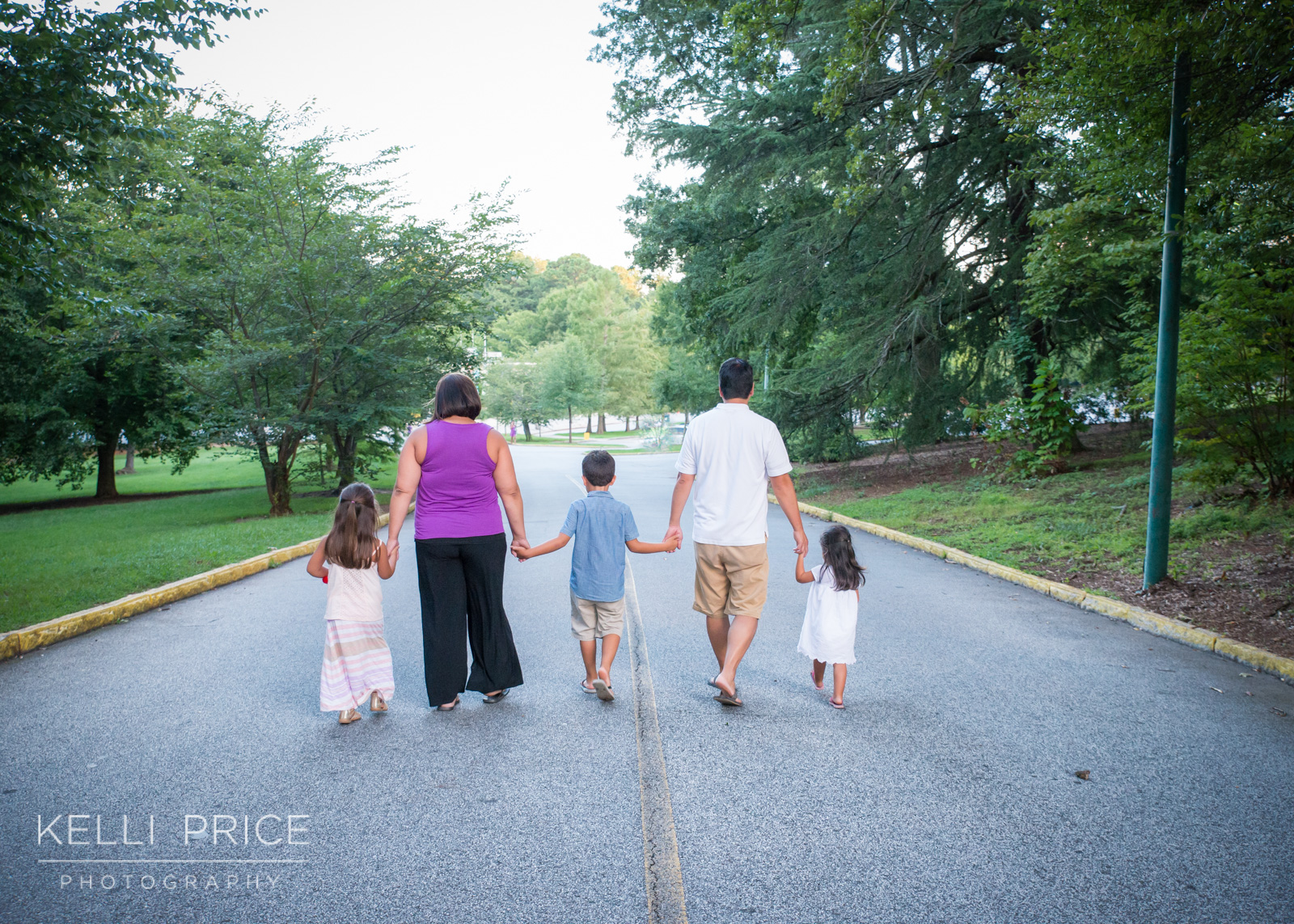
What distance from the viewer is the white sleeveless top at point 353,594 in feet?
14.9

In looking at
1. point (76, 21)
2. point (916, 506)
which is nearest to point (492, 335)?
point (916, 506)

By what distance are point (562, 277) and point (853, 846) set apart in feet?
398

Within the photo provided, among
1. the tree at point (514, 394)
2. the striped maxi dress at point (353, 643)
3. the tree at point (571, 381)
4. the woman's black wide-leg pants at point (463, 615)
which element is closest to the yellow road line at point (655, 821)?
the woman's black wide-leg pants at point (463, 615)

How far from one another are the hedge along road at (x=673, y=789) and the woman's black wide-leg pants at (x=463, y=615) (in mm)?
197

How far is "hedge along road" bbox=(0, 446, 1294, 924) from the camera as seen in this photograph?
2.87 meters

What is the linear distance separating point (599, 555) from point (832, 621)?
1.47m

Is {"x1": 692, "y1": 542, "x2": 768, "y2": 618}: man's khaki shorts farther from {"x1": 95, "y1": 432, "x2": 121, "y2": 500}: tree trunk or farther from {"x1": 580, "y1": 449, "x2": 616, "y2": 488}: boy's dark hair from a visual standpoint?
{"x1": 95, "y1": 432, "x2": 121, "y2": 500}: tree trunk

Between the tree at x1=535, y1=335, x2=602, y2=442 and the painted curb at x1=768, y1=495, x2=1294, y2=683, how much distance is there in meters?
51.2

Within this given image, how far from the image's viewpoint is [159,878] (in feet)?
9.96

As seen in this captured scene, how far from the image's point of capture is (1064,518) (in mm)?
11430

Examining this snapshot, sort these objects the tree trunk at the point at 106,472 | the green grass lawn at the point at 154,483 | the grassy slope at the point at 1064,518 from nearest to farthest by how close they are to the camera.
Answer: the grassy slope at the point at 1064,518 → the tree trunk at the point at 106,472 → the green grass lawn at the point at 154,483

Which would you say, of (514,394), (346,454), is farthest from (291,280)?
(514,394)

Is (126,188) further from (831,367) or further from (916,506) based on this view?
(916,506)

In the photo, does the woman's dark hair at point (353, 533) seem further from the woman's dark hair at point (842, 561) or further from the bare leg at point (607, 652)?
the woman's dark hair at point (842, 561)
